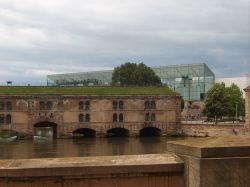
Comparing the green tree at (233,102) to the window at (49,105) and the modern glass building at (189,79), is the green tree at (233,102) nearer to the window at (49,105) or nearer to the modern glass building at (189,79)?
the window at (49,105)

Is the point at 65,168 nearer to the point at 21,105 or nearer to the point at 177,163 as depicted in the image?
the point at 177,163

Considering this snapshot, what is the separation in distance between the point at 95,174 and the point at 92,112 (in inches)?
3002

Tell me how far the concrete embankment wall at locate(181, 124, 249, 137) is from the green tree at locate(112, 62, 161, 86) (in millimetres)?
32265

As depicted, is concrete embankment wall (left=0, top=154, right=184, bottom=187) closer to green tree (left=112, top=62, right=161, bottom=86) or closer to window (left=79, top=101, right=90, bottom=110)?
window (left=79, top=101, right=90, bottom=110)

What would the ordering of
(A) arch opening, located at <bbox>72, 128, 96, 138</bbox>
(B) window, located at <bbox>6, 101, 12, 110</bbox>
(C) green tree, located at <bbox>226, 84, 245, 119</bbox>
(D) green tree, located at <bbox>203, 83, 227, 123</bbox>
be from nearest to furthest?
(B) window, located at <bbox>6, 101, 12, 110</bbox> < (A) arch opening, located at <bbox>72, 128, 96, 138</bbox> < (D) green tree, located at <bbox>203, 83, 227, 123</bbox> < (C) green tree, located at <bbox>226, 84, 245, 119</bbox>

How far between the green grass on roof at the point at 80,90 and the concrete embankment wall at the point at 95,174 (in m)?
75.2

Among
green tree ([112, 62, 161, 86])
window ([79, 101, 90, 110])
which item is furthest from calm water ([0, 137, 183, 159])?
green tree ([112, 62, 161, 86])

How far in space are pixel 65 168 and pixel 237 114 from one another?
89356 mm

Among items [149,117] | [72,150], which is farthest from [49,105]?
[72,150]

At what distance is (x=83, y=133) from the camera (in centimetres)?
8919

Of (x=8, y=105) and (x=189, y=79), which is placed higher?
(x=189, y=79)

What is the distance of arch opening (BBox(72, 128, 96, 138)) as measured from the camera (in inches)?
3310

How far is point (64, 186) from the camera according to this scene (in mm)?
6895

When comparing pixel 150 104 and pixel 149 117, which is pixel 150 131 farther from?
pixel 150 104
